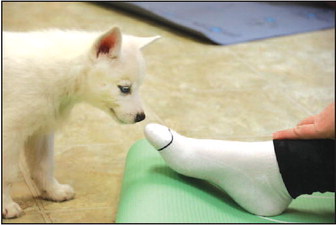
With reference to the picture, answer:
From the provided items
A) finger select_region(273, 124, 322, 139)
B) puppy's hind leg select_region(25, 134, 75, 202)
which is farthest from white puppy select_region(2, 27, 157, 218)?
finger select_region(273, 124, 322, 139)

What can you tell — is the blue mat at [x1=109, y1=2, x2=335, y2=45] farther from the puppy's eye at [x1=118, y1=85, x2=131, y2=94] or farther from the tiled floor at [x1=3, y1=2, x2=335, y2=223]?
the puppy's eye at [x1=118, y1=85, x2=131, y2=94]

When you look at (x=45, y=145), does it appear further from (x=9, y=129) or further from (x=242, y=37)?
(x=242, y=37)

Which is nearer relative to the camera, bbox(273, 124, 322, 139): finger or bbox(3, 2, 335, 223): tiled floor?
bbox(273, 124, 322, 139): finger

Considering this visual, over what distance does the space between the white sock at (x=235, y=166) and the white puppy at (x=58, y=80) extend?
0.46 ft

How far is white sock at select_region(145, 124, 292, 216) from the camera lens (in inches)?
63.5

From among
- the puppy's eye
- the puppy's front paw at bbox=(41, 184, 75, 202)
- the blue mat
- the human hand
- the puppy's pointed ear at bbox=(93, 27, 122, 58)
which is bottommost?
the blue mat

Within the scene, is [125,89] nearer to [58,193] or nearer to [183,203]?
[183,203]

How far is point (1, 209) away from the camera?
1.74 m

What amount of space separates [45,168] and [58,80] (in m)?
0.38

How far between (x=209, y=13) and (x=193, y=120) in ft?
5.99

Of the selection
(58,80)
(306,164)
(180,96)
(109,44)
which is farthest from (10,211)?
(180,96)

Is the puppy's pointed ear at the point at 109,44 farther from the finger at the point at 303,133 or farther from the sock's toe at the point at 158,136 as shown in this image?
the finger at the point at 303,133

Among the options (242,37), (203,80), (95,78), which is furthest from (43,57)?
(242,37)

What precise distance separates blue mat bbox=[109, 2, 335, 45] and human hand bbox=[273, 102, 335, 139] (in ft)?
7.21
